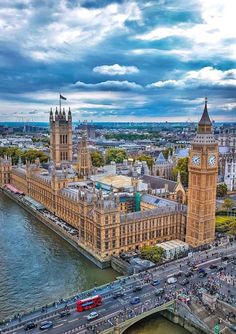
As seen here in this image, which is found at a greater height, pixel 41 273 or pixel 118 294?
pixel 118 294

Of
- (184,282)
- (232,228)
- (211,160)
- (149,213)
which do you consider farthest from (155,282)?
(232,228)

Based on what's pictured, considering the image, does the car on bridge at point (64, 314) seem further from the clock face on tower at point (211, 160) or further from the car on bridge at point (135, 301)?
the clock face on tower at point (211, 160)

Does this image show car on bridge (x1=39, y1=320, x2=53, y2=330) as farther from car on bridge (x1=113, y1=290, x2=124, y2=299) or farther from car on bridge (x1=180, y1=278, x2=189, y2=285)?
car on bridge (x1=180, y1=278, x2=189, y2=285)

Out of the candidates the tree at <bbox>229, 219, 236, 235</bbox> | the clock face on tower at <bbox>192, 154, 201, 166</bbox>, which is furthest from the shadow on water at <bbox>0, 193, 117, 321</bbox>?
the tree at <bbox>229, 219, 236, 235</bbox>

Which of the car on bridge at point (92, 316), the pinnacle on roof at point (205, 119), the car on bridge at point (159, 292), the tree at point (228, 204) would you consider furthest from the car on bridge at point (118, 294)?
the tree at point (228, 204)

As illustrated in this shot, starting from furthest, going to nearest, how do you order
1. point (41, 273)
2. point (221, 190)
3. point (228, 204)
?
point (221, 190) < point (228, 204) < point (41, 273)

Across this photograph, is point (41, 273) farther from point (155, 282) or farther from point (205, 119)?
point (205, 119)
